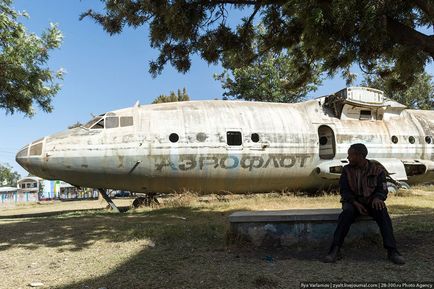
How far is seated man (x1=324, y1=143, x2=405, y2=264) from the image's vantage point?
233 inches

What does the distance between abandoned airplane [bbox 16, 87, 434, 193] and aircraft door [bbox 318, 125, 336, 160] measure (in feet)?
0.14

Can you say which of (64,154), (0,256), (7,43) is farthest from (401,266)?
(7,43)

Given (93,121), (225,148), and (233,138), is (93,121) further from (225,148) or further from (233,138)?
(233,138)

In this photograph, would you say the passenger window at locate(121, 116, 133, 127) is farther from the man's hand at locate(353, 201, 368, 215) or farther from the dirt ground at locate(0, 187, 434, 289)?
the man's hand at locate(353, 201, 368, 215)

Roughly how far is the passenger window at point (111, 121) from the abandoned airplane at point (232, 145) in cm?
3

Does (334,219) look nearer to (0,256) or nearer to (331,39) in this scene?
(331,39)

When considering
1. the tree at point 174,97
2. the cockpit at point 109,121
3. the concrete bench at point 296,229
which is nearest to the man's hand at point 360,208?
the concrete bench at point 296,229

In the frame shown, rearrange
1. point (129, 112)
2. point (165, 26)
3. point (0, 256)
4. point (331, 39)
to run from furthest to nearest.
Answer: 1. point (129, 112)
2. point (165, 26)
3. point (0, 256)
4. point (331, 39)

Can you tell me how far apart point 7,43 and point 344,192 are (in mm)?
12036

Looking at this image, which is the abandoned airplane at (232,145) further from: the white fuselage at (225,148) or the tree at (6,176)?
the tree at (6,176)

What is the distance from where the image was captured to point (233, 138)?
50.1 feet

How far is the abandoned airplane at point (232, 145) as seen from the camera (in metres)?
14.0

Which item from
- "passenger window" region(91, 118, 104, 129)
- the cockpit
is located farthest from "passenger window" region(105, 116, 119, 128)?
"passenger window" region(91, 118, 104, 129)

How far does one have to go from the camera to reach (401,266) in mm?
5602
